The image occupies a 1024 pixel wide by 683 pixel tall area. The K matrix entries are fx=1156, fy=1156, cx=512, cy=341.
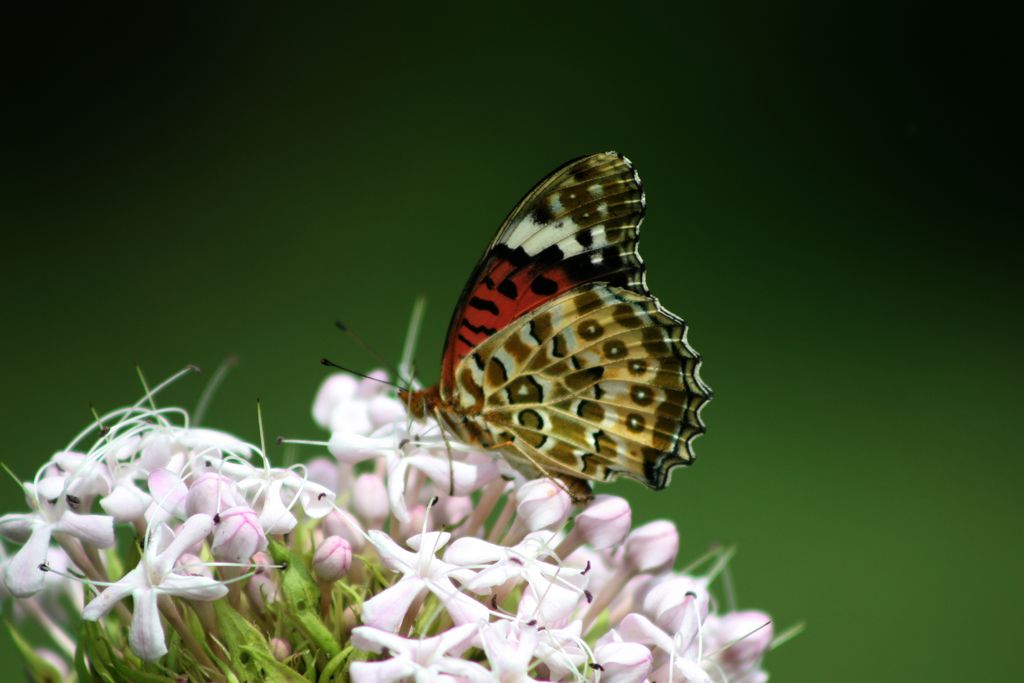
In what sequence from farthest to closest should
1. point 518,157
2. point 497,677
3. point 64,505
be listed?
point 518,157, point 64,505, point 497,677

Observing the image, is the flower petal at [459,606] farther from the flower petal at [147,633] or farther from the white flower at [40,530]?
the white flower at [40,530]

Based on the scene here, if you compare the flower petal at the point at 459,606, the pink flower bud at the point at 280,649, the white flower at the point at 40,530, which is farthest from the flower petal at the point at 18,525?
the flower petal at the point at 459,606

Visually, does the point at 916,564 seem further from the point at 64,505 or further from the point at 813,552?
the point at 64,505

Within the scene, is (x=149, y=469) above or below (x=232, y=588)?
above

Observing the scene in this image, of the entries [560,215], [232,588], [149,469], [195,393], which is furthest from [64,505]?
[195,393]

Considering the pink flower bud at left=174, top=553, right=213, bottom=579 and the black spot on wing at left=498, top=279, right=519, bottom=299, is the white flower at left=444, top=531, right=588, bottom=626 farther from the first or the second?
the black spot on wing at left=498, top=279, right=519, bottom=299

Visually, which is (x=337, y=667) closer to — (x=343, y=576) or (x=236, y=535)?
(x=343, y=576)
